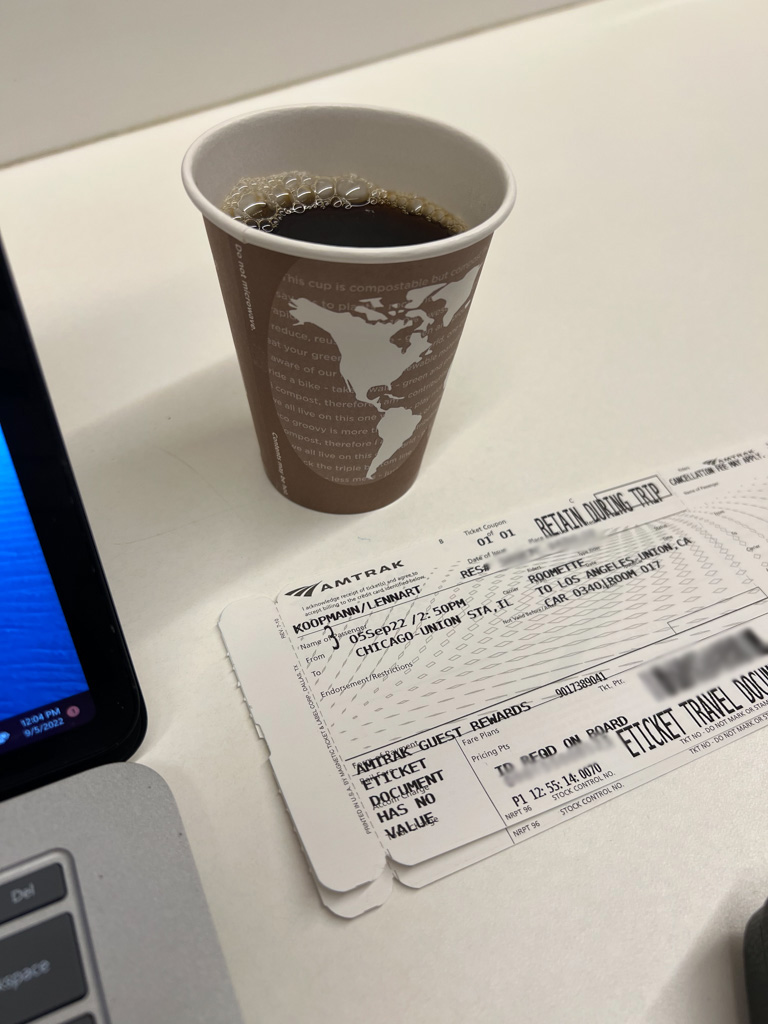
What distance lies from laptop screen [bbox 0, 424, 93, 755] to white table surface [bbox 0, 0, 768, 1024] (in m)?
0.06

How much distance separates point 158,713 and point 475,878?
0.17 meters

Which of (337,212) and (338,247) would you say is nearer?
(338,247)

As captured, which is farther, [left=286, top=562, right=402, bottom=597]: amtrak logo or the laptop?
[left=286, top=562, right=402, bottom=597]: amtrak logo

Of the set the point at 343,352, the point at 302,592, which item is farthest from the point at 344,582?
the point at 343,352

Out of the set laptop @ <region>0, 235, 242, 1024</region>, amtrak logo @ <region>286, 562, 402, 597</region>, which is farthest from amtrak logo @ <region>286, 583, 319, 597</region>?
laptop @ <region>0, 235, 242, 1024</region>

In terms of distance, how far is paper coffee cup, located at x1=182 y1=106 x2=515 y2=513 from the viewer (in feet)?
0.97

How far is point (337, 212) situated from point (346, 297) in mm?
119

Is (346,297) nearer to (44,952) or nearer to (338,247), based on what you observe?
(338,247)

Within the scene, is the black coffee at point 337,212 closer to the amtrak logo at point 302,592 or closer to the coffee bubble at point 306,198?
the coffee bubble at point 306,198

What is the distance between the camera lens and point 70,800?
0.29m

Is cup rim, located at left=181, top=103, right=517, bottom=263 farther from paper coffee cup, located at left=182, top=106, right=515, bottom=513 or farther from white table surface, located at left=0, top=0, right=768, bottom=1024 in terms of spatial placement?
white table surface, located at left=0, top=0, right=768, bottom=1024

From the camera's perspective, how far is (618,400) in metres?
0.51

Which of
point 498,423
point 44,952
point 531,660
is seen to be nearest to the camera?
point 44,952

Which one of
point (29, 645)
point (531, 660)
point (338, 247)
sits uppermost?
point (338, 247)
